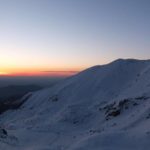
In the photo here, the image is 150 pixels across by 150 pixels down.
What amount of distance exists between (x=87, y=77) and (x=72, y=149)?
40300 millimetres

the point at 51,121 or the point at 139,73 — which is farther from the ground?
the point at 139,73

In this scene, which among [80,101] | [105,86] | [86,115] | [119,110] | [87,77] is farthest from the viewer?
[87,77]

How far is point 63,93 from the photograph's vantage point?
57188mm

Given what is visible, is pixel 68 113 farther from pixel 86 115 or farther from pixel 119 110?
pixel 119 110

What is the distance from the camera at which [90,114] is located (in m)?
43.3

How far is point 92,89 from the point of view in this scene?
181 feet

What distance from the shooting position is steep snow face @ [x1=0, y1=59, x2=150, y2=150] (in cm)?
2309

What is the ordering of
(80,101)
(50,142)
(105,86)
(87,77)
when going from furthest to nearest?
(87,77) < (105,86) < (80,101) < (50,142)

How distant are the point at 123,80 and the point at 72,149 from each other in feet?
116

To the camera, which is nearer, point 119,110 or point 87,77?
point 119,110

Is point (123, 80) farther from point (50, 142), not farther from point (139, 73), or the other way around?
point (50, 142)

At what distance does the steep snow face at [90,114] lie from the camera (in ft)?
75.7

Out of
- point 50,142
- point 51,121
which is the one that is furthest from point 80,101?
point 50,142

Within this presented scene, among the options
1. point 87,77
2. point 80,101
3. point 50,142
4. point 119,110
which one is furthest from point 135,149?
point 87,77
